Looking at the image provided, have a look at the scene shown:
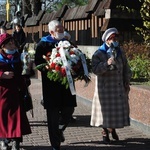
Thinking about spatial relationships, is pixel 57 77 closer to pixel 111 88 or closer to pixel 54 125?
pixel 54 125

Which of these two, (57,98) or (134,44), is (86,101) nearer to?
(134,44)

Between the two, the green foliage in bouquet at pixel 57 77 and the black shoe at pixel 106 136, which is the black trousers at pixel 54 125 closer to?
the green foliage in bouquet at pixel 57 77

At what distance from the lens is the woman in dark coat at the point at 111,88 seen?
6.21m

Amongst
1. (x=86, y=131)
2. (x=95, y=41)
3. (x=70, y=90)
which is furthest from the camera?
(x=95, y=41)

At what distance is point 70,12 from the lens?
52.3ft

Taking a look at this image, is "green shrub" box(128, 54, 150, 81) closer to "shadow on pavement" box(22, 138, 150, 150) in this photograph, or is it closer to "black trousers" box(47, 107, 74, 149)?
"shadow on pavement" box(22, 138, 150, 150)

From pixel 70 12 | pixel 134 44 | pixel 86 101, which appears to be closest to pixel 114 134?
pixel 86 101

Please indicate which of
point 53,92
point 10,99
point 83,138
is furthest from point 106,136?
point 10,99

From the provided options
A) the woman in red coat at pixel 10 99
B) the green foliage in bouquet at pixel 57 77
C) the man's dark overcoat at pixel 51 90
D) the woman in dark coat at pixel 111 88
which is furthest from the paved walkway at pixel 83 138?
the green foliage in bouquet at pixel 57 77

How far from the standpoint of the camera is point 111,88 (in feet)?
20.7

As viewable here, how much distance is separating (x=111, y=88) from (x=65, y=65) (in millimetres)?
1098

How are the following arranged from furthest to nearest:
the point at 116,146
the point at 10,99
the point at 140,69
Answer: the point at 140,69 → the point at 116,146 → the point at 10,99

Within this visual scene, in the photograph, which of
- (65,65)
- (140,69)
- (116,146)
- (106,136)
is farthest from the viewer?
(140,69)

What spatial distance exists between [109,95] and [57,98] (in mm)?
981
